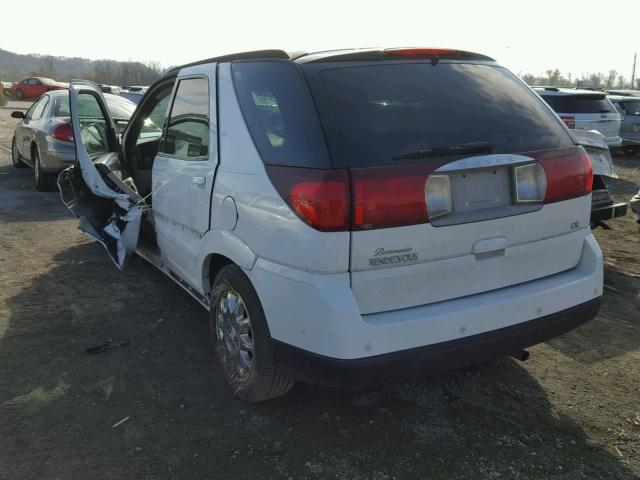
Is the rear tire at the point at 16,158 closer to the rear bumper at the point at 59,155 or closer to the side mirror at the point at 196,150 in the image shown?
the rear bumper at the point at 59,155

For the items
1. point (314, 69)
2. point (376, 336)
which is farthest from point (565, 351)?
point (314, 69)

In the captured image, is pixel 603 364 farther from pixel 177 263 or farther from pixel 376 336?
pixel 177 263

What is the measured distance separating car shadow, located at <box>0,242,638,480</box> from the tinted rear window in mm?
1407

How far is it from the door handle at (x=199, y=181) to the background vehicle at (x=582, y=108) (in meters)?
10.1

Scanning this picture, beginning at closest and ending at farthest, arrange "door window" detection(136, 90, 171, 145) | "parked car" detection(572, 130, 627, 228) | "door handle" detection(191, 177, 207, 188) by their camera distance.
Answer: "door handle" detection(191, 177, 207, 188) < "door window" detection(136, 90, 171, 145) < "parked car" detection(572, 130, 627, 228)

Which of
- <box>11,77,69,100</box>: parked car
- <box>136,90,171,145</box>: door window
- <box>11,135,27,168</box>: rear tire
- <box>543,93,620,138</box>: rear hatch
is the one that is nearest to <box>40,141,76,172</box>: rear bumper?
<box>11,135,27,168</box>: rear tire

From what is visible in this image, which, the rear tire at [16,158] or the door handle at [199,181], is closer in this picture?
the door handle at [199,181]

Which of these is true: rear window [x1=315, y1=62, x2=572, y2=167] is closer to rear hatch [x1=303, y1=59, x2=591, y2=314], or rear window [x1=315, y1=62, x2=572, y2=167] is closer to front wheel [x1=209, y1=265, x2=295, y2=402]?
rear hatch [x1=303, y1=59, x2=591, y2=314]

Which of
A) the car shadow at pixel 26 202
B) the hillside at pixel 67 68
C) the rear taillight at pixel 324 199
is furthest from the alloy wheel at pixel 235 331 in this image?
the hillside at pixel 67 68

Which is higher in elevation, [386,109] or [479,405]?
[386,109]

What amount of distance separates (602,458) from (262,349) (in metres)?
1.72

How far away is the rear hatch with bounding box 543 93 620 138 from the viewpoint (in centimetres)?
1168

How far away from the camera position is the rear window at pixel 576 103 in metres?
11.7

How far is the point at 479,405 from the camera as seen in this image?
10.2 ft
